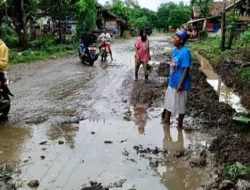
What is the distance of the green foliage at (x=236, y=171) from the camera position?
19.5 feet

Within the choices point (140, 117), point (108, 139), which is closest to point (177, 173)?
point (108, 139)

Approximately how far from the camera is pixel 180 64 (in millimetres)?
8492

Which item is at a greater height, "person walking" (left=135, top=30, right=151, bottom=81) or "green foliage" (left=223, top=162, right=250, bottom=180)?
"person walking" (left=135, top=30, right=151, bottom=81)

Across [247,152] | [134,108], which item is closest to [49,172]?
[247,152]

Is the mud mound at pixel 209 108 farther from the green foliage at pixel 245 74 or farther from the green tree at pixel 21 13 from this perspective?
the green tree at pixel 21 13

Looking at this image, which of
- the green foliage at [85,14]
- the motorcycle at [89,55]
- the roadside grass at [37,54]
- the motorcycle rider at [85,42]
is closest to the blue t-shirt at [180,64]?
the motorcycle at [89,55]

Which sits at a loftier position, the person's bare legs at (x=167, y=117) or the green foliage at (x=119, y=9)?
the green foliage at (x=119, y=9)

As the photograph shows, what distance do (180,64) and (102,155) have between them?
2.42m

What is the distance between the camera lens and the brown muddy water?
607cm

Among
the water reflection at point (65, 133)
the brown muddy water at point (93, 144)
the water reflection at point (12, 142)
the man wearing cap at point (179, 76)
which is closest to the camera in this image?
the brown muddy water at point (93, 144)

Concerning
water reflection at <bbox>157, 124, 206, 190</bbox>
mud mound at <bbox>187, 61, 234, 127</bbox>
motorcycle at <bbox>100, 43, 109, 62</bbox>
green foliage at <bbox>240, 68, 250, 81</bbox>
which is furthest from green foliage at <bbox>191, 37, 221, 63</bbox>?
water reflection at <bbox>157, 124, 206, 190</bbox>

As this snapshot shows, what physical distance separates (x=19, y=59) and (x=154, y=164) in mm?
18087

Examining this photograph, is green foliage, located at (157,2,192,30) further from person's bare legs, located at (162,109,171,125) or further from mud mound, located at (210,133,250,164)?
mud mound, located at (210,133,250,164)

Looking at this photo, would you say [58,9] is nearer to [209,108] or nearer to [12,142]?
[209,108]
